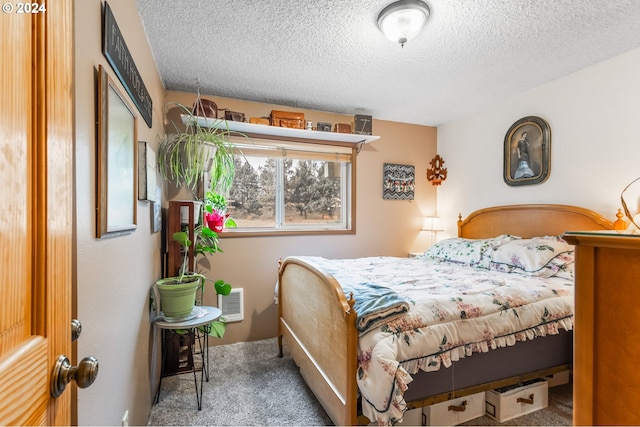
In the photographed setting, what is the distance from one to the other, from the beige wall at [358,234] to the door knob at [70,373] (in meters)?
2.49

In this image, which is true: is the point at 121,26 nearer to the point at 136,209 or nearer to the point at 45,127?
the point at 136,209

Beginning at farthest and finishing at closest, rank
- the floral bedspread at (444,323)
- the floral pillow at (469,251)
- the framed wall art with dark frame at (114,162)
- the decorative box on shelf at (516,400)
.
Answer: the floral pillow at (469,251) < the decorative box on shelf at (516,400) < the floral bedspread at (444,323) < the framed wall art with dark frame at (114,162)

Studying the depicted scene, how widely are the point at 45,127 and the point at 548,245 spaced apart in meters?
3.03

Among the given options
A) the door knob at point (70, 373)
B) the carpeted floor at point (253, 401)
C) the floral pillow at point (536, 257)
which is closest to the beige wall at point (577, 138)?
the floral pillow at point (536, 257)

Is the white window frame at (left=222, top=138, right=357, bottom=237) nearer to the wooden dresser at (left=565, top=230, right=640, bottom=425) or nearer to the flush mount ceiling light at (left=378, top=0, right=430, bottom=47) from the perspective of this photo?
the flush mount ceiling light at (left=378, top=0, right=430, bottom=47)

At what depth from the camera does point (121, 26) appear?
1.40 metres

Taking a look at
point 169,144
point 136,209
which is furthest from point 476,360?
point 169,144

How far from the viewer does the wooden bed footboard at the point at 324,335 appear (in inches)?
56.8

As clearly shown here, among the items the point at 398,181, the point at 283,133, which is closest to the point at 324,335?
the point at 283,133

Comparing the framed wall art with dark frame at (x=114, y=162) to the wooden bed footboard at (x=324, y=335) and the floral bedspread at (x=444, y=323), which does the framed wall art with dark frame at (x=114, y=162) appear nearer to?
the wooden bed footboard at (x=324, y=335)

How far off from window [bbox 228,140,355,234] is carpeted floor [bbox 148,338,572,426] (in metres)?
1.34

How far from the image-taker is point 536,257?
235 cm

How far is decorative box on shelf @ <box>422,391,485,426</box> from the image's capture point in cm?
170

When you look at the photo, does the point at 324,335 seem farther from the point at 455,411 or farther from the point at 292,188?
the point at 292,188
